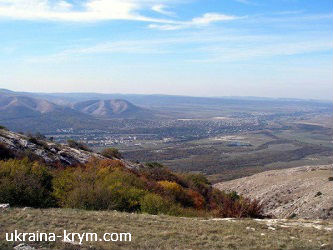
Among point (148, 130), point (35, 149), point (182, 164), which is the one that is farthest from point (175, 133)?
point (35, 149)

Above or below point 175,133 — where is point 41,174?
above

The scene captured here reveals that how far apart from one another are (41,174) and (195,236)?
1274 cm

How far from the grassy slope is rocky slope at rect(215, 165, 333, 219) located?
1897 cm

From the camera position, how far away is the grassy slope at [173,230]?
10531mm

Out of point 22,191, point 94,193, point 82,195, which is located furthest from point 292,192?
point 22,191

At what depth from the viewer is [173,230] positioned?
12.2 m

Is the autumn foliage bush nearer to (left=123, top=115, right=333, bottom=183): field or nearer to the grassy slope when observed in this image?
the grassy slope

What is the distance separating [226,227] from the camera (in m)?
13.1

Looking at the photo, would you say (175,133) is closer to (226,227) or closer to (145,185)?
(145,185)

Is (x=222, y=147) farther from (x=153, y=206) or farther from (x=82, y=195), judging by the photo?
(x=82, y=195)

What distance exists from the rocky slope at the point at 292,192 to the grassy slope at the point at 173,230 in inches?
747

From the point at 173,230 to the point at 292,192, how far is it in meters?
32.9

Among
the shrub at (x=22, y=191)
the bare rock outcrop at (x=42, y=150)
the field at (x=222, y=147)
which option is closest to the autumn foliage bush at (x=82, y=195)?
the shrub at (x=22, y=191)

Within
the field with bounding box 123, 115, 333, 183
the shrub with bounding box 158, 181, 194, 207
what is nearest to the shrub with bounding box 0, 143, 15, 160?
the shrub with bounding box 158, 181, 194, 207
